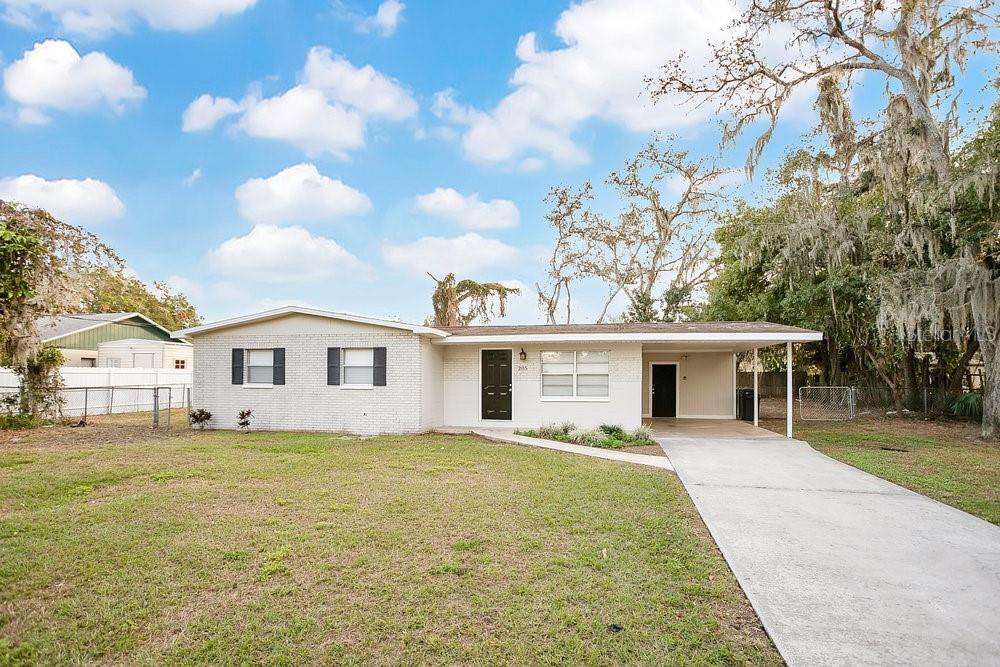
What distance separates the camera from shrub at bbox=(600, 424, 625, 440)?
1102 cm

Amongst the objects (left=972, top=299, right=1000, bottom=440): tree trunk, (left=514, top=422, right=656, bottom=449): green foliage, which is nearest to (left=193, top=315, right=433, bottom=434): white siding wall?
(left=514, top=422, right=656, bottom=449): green foliage

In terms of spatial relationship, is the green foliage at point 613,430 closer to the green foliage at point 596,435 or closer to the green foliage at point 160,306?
the green foliage at point 596,435

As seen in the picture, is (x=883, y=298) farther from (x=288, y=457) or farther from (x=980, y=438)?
(x=288, y=457)

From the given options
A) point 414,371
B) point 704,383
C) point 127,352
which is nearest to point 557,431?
point 414,371

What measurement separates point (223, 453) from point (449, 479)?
178 inches

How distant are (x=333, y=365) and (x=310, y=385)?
0.77 meters

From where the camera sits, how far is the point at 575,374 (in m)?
12.6

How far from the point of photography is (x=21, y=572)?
387 centimetres

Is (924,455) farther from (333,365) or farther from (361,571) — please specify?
(333,365)

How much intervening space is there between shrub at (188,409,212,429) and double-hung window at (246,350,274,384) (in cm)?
123

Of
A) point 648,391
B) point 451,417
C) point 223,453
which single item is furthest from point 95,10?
point 648,391

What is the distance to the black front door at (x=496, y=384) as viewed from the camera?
42.8 feet

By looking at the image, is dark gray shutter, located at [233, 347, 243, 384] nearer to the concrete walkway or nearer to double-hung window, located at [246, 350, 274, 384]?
double-hung window, located at [246, 350, 274, 384]

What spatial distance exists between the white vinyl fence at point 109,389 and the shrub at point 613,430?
1199cm
